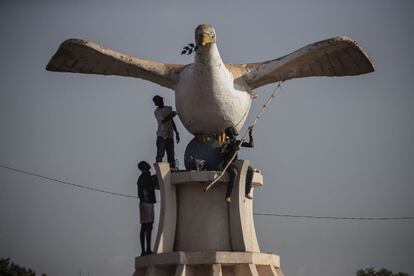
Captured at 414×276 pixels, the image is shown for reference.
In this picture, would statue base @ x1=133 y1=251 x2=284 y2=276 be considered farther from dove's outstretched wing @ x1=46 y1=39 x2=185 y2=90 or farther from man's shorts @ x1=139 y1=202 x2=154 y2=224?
dove's outstretched wing @ x1=46 y1=39 x2=185 y2=90

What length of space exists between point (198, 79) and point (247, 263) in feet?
14.1

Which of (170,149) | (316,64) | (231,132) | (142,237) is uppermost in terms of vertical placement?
(316,64)

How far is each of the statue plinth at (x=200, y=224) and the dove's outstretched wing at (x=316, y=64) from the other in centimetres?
239

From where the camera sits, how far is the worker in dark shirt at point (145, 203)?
21.5 metres

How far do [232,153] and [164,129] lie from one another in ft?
6.52

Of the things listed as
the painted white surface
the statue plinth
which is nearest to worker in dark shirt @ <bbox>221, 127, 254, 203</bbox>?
the statue plinth

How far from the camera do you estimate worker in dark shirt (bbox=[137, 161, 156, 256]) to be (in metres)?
21.5

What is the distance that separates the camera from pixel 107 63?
22922 mm

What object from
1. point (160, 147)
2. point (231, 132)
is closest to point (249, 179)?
point (231, 132)

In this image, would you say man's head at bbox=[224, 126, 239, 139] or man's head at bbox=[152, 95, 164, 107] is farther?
man's head at bbox=[152, 95, 164, 107]

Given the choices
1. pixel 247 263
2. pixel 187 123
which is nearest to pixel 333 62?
pixel 187 123

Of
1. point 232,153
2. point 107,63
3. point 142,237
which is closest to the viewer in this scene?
point 232,153

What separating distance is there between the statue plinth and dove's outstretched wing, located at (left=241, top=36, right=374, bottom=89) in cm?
239

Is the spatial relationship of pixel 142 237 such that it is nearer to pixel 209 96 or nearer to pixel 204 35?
pixel 209 96
